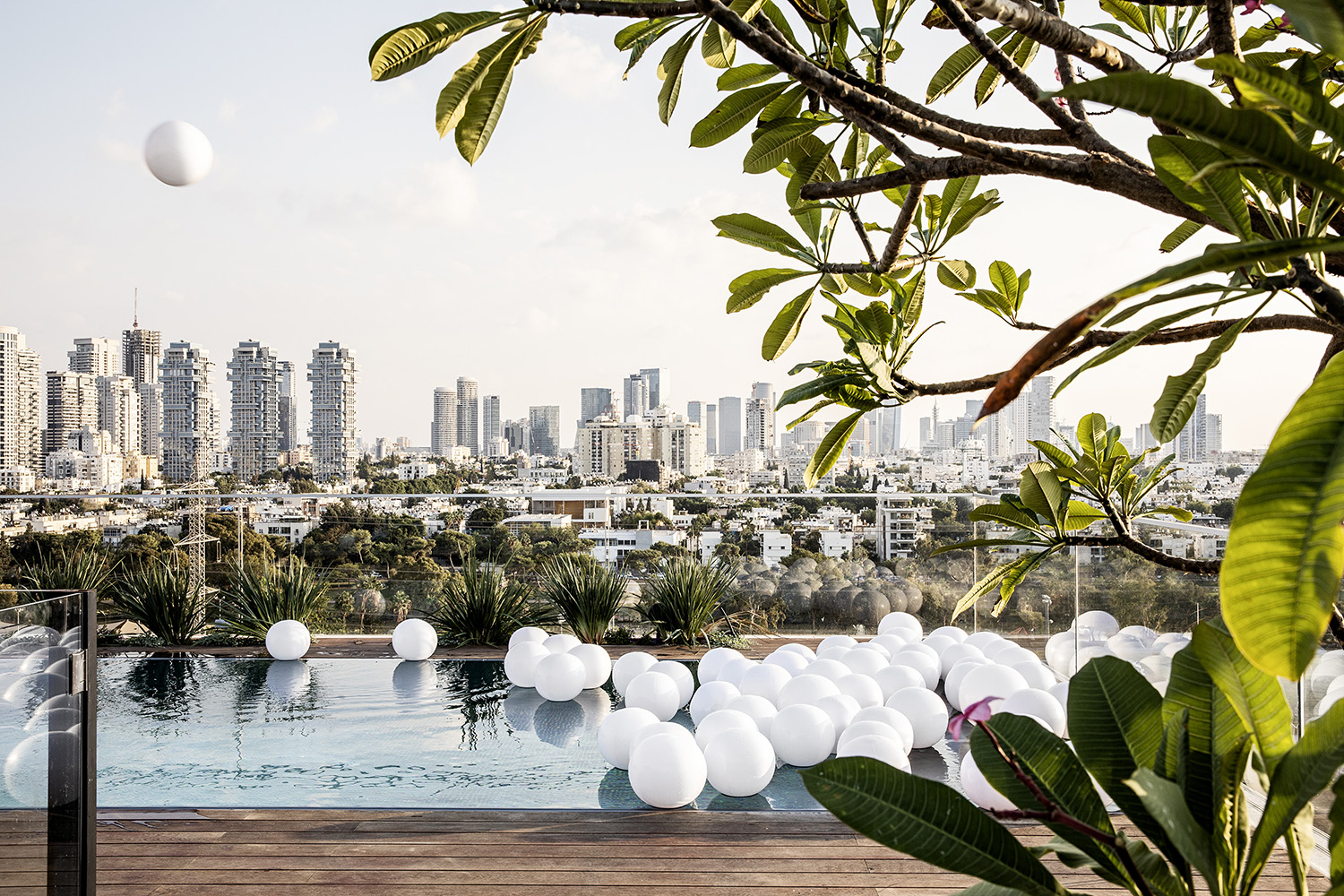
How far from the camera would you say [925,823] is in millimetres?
623

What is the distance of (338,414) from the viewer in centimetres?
2242

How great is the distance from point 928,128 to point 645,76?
8.39m

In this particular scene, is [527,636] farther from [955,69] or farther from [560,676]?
[955,69]

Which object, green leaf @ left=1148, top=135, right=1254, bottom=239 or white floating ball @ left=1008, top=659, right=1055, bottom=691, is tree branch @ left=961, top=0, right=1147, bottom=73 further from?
white floating ball @ left=1008, top=659, right=1055, bottom=691

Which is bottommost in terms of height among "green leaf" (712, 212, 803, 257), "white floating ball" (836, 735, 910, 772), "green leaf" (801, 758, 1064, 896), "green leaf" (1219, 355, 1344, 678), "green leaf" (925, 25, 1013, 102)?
"white floating ball" (836, 735, 910, 772)

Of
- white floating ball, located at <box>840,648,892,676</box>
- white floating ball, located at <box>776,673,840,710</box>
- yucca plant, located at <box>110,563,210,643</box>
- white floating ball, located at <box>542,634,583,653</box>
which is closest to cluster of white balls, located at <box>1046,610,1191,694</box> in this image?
white floating ball, located at <box>840,648,892,676</box>

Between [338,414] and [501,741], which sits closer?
[501,741]

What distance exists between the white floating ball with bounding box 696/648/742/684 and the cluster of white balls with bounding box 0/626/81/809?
9.76 ft

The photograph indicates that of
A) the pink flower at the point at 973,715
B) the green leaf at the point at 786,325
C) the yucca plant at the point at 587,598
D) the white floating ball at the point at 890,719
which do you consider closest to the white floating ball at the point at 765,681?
the white floating ball at the point at 890,719

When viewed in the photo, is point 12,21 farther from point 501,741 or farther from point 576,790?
point 576,790

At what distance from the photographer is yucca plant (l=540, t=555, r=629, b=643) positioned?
18.6ft

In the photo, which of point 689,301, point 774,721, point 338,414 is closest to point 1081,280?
point 689,301

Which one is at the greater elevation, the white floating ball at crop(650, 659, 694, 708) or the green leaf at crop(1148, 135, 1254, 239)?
the green leaf at crop(1148, 135, 1254, 239)

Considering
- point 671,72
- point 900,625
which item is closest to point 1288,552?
point 671,72
